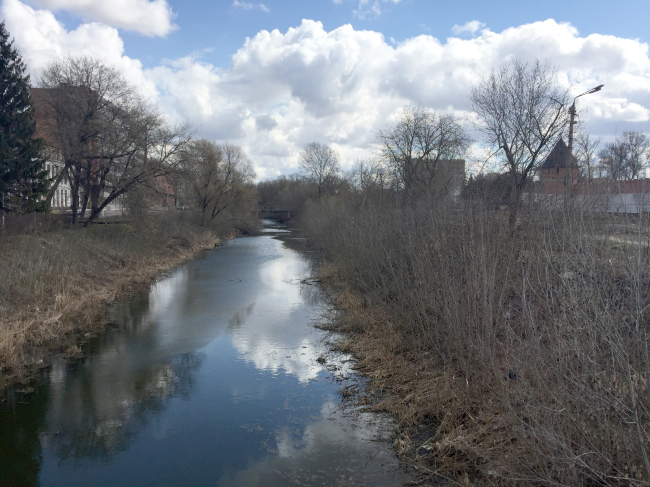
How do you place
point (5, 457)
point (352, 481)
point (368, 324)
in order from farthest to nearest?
point (368, 324) → point (5, 457) → point (352, 481)

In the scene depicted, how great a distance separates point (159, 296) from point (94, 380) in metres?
8.19

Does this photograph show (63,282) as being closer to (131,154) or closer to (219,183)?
(131,154)

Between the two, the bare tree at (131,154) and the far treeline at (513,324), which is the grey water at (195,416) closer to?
the far treeline at (513,324)

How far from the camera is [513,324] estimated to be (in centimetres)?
823

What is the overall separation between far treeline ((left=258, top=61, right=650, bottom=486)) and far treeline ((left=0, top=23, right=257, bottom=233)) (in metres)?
12.9

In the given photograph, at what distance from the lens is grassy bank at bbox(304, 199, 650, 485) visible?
4117 millimetres

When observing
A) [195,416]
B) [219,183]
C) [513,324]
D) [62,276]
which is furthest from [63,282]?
[219,183]

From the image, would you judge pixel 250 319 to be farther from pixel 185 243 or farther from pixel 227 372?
pixel 185 243

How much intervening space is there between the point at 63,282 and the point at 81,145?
456 inches

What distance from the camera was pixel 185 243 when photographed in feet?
106

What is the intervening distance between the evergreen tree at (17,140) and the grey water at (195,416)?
956cm

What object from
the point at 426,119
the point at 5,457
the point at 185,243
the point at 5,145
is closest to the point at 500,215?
the point at 5,457

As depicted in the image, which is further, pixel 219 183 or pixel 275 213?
pixel 275 213

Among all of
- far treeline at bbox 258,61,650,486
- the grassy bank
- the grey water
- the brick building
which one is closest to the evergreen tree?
Result: the grey water
